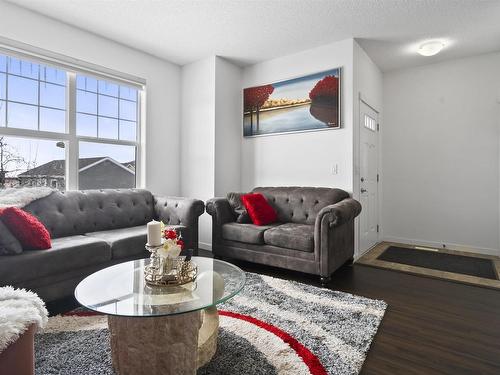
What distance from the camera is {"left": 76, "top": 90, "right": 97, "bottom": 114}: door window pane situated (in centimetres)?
338

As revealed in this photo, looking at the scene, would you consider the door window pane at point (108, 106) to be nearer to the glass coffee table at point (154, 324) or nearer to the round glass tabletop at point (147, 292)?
the round glass tabletop at point (147, 292)

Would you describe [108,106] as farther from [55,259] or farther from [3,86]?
[55,259]

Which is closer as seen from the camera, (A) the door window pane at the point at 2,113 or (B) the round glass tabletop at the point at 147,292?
(B) the round glass tabletop at the point at 147,292

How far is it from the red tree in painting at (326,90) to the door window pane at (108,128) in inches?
100

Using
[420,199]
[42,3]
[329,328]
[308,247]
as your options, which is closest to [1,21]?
[42,3]

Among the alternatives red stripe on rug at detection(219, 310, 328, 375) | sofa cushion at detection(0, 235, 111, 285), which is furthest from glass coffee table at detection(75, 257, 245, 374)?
sofa cushion at detection(0, 235, 111, 285)

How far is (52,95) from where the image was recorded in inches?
125

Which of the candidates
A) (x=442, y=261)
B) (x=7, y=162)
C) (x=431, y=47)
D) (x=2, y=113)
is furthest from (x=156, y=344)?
(x=431, y=47)

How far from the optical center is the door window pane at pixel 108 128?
3.61m

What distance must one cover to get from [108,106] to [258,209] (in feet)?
7.49

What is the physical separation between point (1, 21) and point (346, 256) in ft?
13.5

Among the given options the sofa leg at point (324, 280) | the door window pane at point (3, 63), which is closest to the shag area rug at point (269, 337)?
the sofa leg at point (324, 280)

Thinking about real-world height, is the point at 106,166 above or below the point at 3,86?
below

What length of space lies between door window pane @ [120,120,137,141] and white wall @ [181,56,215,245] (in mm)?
735
